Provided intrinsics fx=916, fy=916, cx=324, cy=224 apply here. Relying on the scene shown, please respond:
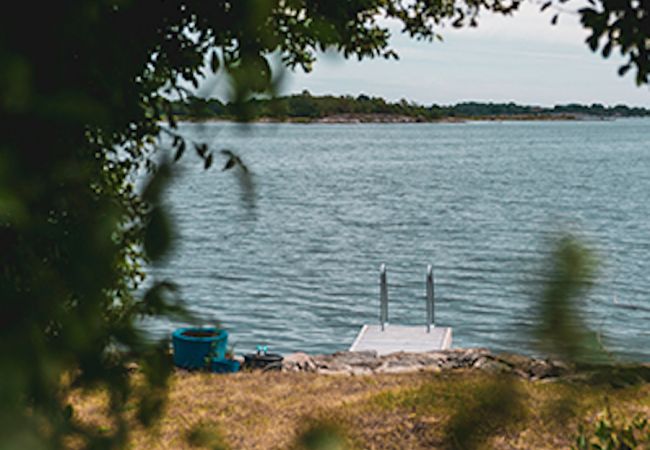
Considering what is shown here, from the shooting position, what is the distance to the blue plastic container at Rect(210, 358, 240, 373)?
12.8m

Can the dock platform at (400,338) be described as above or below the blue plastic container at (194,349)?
below

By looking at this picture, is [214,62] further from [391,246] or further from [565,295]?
[391,246]

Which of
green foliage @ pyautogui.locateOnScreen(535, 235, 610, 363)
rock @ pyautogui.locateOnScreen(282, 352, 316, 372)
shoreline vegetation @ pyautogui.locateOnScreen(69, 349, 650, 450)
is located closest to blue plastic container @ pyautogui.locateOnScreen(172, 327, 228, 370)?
shoreline vegetation @ pyautogui.locateOnScreen(69, 349, 650, 450)

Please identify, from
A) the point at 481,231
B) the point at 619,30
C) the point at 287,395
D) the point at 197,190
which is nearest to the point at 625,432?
the point at 619,30

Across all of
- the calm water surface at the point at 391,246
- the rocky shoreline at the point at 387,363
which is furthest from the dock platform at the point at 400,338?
the rocky shoreline at the point at 387,363

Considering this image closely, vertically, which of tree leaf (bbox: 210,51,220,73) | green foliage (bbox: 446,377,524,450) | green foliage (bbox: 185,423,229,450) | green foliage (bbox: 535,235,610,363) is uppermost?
tree leaf (bbox: 210,51,220,73)

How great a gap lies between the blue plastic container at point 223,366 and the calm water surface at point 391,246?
3.44m

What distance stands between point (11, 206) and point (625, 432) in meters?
4.48

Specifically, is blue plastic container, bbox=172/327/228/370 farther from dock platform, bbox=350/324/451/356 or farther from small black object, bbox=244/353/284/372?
dock platform, bbox=350/324/451/356

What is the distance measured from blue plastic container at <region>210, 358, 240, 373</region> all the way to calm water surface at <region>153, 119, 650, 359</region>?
3438 millimetres

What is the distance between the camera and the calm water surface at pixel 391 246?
1096mm

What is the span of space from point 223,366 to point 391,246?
2713 cm

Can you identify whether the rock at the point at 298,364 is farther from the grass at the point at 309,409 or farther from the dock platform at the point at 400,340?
the dock platform at the point at 400,340

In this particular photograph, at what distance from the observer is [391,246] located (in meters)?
39.8
